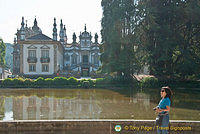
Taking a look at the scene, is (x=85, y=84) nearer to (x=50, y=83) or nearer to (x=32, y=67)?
(x=50, y=83)

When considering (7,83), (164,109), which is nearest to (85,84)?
(7,83)

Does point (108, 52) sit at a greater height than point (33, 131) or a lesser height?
greater

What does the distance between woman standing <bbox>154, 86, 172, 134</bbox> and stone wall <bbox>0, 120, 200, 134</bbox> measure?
1.64 m

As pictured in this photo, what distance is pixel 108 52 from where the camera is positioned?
2661 cm

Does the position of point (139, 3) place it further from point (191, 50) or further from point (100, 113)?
point (100, 113)

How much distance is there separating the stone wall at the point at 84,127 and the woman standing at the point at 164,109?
164cm

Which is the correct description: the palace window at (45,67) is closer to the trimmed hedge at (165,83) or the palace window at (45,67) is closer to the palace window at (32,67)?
the palace window at (32,67)

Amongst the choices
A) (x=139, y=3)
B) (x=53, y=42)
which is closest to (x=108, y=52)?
(x=139, y=3)

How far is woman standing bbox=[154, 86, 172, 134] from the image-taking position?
5.11 metres

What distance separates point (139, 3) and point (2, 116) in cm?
2158

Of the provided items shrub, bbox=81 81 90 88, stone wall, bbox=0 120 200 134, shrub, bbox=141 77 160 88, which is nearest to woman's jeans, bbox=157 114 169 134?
stone wall, bbox=0 120 200 134

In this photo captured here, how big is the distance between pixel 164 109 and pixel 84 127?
9.61 ft

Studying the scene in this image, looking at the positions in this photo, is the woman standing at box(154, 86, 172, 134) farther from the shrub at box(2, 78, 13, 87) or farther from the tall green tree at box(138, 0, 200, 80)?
the shrub at box(2, 78, 13, 87)

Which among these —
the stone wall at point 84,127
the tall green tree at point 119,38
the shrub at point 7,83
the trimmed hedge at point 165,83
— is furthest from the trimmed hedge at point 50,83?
the stone wall at point 84,127
